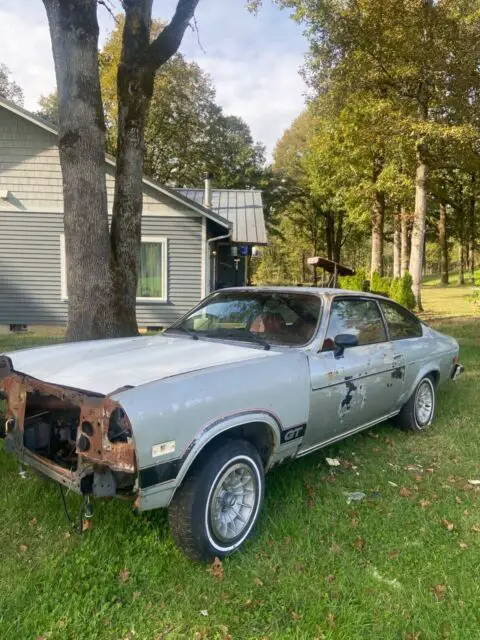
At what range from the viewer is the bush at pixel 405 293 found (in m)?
15.3

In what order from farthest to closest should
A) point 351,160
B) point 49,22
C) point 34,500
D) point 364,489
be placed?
point 351,160 < point 49,22 < point 364,489 < point 34,500

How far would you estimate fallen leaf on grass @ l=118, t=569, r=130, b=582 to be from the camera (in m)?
2.60

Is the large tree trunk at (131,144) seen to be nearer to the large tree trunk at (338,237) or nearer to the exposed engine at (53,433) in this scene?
the exposed engine at (53,433)

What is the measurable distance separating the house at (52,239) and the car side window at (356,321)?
8.14 m

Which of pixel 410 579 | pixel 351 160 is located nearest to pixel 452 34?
pixel 351 160

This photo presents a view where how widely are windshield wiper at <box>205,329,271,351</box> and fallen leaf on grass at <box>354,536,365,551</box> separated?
1422 mm

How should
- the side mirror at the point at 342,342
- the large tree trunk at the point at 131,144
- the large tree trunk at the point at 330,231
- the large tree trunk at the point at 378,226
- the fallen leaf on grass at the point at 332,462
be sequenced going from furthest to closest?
the large tree trunk at the point at 330,231 → the large tree trunk at the point at 378,226 → the large tree trunk at the point at 131,144 → the fallen leaf on grass at the point at 332,462 → the side mirror at the point at 342,342

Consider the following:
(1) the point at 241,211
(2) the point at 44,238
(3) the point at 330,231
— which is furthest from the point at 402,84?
(3) the point at 330,231

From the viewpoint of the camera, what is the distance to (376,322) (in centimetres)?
454

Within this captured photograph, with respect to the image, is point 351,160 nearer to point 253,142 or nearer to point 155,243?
point 155,243

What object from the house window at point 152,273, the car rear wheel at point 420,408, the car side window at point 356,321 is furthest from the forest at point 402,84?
the car side window at point 356,321

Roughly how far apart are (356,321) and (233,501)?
205 centimetres

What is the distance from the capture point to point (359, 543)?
2.98 metres

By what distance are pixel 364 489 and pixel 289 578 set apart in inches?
51.4
